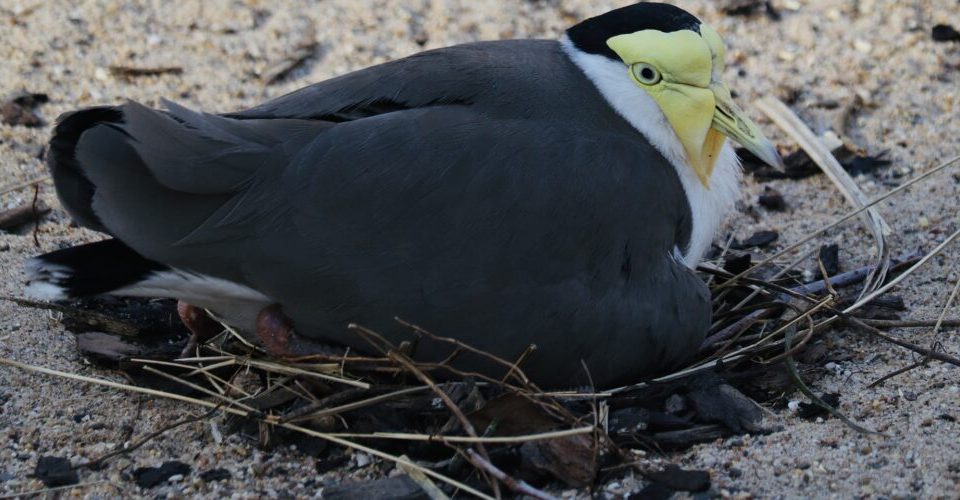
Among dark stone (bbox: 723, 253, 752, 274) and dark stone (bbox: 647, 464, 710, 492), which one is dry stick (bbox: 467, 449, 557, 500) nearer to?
dark stone (bbox: 647, 464, 710, 492)

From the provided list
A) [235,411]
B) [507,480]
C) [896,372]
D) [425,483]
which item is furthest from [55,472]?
[896,372]

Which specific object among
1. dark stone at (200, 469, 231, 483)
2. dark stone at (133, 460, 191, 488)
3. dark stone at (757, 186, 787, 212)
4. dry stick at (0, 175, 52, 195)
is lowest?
dark stone at (200, 469, 231, 483)

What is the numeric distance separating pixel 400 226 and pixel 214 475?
864 mm

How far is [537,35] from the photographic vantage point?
6.24 m

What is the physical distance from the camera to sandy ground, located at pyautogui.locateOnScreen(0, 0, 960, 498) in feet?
11.4

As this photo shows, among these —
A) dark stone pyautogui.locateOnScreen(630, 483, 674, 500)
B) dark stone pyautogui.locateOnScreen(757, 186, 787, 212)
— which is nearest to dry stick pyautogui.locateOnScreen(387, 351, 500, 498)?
dark stone pyautogui.locateOnScreen(630, 483, 674, 500)

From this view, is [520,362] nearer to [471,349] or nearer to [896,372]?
[471,349]

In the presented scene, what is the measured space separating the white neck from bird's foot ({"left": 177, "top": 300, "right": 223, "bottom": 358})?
147cm

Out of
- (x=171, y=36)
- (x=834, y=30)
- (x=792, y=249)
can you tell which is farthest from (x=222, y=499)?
(x=834, y=30)

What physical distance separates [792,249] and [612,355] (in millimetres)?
1382

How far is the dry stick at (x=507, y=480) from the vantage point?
3.24m

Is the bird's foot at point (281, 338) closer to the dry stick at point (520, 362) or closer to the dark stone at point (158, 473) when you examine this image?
the dark stone at point (158, 473)

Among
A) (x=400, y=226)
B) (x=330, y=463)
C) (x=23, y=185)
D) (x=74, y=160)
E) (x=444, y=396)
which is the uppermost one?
(x=74, y=160)

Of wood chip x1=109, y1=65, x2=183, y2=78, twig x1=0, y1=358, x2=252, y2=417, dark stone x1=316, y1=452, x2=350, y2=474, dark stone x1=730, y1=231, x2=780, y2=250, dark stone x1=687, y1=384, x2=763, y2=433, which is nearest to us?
dark stone x1=316, y1=452, x2=350, y2=474
